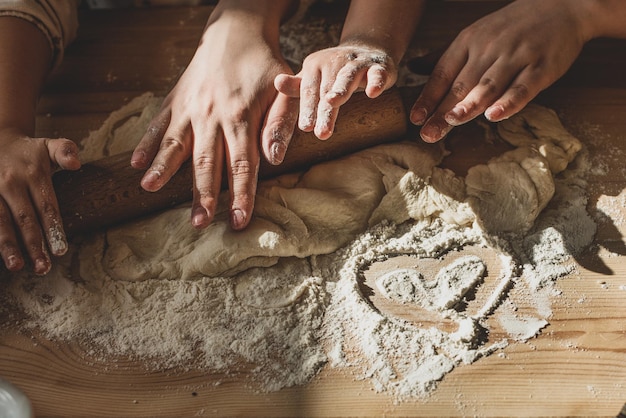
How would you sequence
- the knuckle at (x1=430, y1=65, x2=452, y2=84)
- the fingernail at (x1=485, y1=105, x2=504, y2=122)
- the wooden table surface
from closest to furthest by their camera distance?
the wooden table surface, the fingernail at (x1=485, y1=105, x2=504, y2=122), the knuckle at (x1=430, y1=65, x2=452, y2=84)

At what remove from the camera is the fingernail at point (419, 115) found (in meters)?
1.29

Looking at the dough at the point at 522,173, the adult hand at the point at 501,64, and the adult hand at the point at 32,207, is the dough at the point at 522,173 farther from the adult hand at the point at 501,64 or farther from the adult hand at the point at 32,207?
the adult hand at the point at 32,207

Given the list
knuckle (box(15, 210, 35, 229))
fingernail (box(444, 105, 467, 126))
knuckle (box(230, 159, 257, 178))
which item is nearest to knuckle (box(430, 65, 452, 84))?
fingernail (box(444, 105, 467, 126))

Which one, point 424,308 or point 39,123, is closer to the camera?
point 424,308

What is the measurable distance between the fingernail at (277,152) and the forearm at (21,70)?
55 centimetres

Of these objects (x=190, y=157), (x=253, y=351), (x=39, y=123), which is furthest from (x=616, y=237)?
(x=39, y=123)

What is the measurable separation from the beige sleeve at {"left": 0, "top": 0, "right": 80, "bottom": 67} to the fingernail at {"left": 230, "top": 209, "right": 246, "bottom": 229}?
73cm

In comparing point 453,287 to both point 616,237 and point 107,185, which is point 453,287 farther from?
point 107,185

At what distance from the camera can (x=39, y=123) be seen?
150cm

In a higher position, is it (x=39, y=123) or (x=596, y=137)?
(x=596, y=137)

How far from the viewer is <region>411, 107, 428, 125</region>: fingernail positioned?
1.29 meters

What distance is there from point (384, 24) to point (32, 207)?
85cm

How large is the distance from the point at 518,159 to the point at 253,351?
72cm

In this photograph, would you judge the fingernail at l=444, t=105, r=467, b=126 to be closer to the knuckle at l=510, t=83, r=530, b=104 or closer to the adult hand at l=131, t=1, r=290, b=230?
the knuckle at l=510, t=83, r=530, b=104
